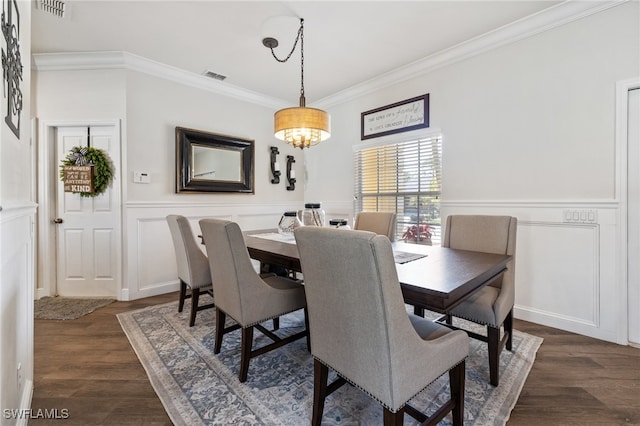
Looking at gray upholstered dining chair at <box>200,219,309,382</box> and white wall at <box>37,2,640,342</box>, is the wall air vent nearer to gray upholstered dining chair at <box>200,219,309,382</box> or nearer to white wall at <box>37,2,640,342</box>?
white wall at <box>37,2,640,342</box>

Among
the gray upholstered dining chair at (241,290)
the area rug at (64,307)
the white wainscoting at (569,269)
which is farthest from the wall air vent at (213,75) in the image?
the white wainscoting at (569,269)

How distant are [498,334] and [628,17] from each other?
97.0 inches

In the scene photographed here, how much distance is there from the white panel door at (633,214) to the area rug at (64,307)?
459cm

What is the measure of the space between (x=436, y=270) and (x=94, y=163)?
350cm

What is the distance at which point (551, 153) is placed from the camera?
2.44 m

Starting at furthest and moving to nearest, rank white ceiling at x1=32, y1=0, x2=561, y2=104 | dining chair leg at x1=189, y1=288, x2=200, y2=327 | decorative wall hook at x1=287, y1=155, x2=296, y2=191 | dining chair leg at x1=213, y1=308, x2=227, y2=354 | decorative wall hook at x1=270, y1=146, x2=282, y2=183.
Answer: decorative wall hook at x1=287, y1=155, x2=296, y2=191 → decorative wall hook at x1=270, y1=146, x2=282, y2=183 → dining chair leg at x1=189, y1=288, x2=200, y2=327 → white ceiling at x1=32, y1=0, x2=561, y2=104 → dining chair leg at x1=213, y1=308, x2=227, y2=354

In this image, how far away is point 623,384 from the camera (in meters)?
1.72

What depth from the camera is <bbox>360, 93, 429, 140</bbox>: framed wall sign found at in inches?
129

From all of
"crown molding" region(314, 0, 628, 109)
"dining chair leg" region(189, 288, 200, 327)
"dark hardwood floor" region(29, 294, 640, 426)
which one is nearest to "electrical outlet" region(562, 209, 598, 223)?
"dark hardwood floor" region(29, 294, 640, 426)

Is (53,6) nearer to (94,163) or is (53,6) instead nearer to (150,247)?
(94,163)

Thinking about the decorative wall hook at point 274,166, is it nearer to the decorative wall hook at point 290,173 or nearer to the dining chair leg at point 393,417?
the decorative wall hook at point 290,173

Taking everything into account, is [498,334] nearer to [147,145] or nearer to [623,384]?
[623,384]

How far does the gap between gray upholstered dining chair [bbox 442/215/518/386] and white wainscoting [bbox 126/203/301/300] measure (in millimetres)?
2921

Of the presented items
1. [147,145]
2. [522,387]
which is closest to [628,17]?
[522,387]
